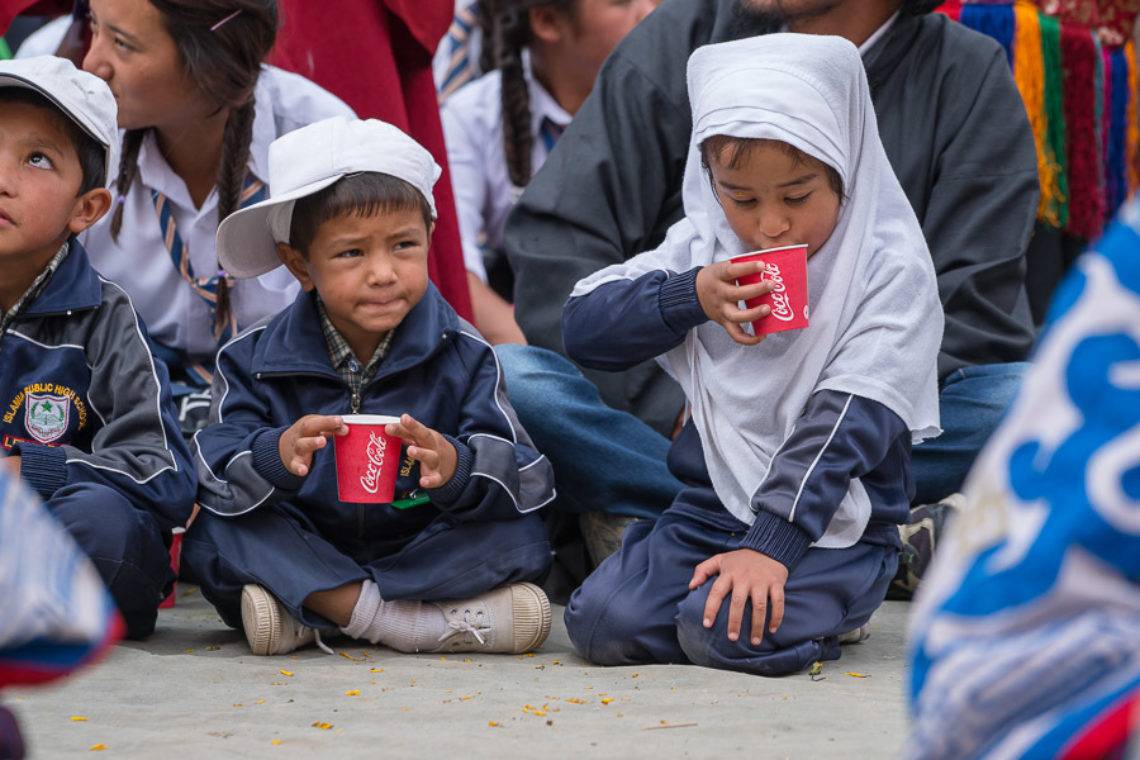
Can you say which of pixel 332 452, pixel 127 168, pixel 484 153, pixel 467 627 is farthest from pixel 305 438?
pixel 484 153

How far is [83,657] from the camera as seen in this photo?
112 cm

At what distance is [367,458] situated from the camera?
8.49 ft

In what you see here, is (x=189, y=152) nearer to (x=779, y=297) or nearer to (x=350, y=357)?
(x=350, y=357)

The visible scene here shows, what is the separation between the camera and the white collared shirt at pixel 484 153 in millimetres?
4805

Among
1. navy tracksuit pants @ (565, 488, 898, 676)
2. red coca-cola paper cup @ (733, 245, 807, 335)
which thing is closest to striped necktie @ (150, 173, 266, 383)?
navy tracksuit pants @ (565, 488, 898, 676)

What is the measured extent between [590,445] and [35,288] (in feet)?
4.30

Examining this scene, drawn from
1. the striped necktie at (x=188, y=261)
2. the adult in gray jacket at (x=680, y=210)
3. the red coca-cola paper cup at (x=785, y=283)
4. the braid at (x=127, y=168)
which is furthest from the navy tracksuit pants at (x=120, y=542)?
the red coca-cola paper cup at (x=785, y=283)

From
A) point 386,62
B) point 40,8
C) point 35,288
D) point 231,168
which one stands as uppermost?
point 40,8

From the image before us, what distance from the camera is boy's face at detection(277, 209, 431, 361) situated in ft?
9.55

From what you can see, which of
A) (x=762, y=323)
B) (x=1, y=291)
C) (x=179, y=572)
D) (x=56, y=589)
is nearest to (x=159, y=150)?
(x=1, y=291)

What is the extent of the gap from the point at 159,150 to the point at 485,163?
1.42 m

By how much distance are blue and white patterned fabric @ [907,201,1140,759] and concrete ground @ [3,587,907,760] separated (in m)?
1.02

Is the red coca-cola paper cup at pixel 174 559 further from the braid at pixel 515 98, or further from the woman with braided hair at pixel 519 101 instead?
the braid at pixel 515 98

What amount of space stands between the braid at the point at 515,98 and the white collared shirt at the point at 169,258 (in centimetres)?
124
